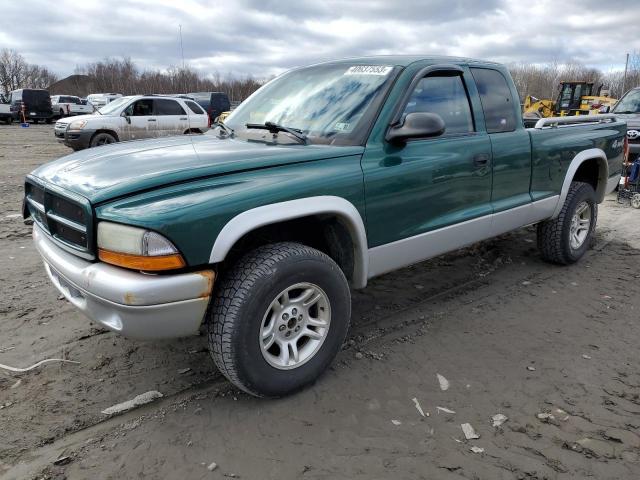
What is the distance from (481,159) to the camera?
3.71 meters

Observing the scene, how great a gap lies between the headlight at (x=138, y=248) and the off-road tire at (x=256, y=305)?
1.14ft

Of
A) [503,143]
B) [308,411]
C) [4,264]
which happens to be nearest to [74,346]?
[308,411]

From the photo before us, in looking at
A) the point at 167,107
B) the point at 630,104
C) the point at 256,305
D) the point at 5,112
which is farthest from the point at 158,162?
the point at 5,112

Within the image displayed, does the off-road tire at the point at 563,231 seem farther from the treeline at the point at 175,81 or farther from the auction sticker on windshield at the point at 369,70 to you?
the treeline at the point at 175,81

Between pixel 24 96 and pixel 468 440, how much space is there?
3479 cm

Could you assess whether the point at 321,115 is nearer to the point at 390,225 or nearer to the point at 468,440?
the point at 390,225

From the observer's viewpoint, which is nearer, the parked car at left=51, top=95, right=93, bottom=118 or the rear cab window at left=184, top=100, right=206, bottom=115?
the rear cab window at left=184, top=100, right=206, bottom=115

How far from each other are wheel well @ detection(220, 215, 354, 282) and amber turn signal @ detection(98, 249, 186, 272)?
514 millimetres

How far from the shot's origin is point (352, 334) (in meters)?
3.65

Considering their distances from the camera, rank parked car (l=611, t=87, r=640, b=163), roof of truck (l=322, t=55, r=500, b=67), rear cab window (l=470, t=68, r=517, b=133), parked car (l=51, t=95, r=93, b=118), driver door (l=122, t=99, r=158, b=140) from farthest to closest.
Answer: parked car (l=51, t=95, r=93, b=118) < driver door (l=122, t=99, r=158, b=140) < parked car (l=611, t=87, r=640, b=163) < rear cab window (l=470, t=68, r=517, b=133) < roof of truck (l=322, t=55, r=500, b=67)

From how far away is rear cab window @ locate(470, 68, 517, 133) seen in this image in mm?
3969

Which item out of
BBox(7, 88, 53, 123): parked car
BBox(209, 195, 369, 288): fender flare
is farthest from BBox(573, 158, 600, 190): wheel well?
BBox(7, 88, 53, 123): parked car

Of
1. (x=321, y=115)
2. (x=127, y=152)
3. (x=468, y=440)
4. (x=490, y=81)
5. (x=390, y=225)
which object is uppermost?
(x=490, y=81)

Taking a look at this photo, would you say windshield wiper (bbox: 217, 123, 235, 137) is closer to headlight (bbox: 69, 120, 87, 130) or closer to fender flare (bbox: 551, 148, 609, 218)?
fender flare (bbox: 551, 148, 609, 218)
